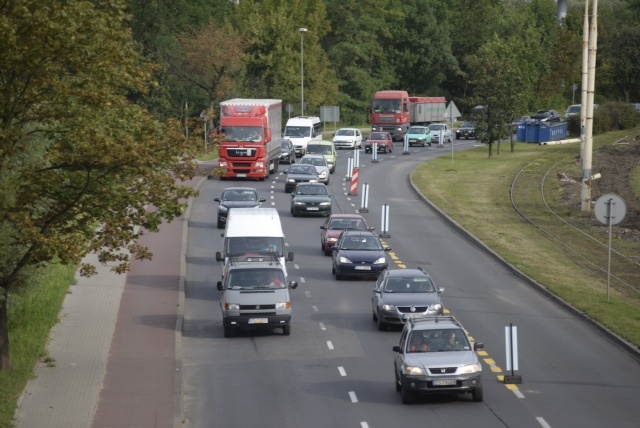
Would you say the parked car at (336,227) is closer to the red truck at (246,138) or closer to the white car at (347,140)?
the red truck at (246,138)

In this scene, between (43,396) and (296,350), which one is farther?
(296,350)

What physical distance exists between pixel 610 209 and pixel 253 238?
10.3m

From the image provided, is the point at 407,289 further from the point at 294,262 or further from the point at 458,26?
A: the point at 458,26

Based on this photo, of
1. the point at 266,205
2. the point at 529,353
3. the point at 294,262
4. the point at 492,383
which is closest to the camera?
the point at 492,383

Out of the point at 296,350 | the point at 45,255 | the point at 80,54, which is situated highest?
the point at 80,54

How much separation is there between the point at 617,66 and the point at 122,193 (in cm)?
9301

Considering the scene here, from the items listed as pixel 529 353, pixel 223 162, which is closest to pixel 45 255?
pixel 529 353

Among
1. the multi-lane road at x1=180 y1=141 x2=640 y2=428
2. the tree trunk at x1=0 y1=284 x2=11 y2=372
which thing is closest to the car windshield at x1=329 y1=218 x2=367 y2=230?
the multi-lane road at x1=180 y1=141 x2=640 y2=428

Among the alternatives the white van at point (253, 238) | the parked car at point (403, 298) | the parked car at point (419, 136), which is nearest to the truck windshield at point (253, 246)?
the white van at point (253, 238)

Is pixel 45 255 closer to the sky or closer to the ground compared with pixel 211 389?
closer to the sky

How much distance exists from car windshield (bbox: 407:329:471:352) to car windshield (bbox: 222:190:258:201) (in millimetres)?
23264

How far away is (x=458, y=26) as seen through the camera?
124 meters

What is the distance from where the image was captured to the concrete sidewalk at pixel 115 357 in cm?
1927

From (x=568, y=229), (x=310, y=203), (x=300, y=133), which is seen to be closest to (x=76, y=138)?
(x=310, y=203)
